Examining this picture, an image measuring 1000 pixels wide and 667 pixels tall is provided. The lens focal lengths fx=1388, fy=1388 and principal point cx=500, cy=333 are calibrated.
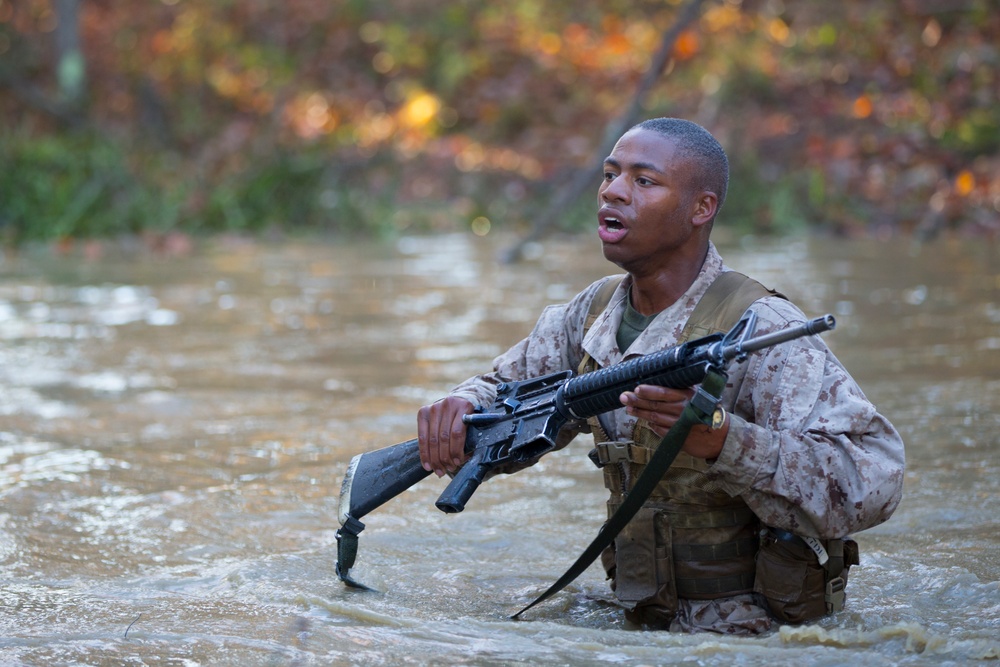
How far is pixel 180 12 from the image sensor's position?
2342cm

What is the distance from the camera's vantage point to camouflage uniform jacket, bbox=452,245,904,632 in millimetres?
3191

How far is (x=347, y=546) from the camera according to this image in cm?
380

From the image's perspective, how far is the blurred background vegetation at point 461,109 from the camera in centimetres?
1417

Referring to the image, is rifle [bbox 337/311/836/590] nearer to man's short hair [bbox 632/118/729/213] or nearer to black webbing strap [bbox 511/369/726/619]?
black webbing strap [bbox 511/369/726/619]

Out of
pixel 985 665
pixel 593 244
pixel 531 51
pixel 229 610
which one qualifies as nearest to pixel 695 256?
pixel 985 665

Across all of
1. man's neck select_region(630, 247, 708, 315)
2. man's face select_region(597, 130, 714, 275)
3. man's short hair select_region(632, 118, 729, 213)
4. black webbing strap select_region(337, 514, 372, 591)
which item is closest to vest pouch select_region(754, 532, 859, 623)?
man's neck select_region(630, 247, 708, 315)

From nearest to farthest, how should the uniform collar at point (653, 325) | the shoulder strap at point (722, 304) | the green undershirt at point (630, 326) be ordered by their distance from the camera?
the shoulder strap at point (722, 304) < the uniform collar at point (653, 325) < the green undershirt at point (630, 326)

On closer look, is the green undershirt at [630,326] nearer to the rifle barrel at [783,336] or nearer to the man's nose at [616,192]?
the man's nose at [616,192]

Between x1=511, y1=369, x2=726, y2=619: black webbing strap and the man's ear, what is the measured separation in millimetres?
654

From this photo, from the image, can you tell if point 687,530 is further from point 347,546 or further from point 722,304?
point 347,546

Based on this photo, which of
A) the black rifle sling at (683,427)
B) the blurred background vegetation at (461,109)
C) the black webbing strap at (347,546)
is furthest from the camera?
the blurred background vegetation at (461,109)

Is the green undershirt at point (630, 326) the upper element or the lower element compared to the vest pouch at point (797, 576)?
upper

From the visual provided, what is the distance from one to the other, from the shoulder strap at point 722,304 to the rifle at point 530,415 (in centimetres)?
31

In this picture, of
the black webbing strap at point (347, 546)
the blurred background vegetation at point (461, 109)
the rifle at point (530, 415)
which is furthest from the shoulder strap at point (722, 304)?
the blurred background vegetation at point (461, 109)
